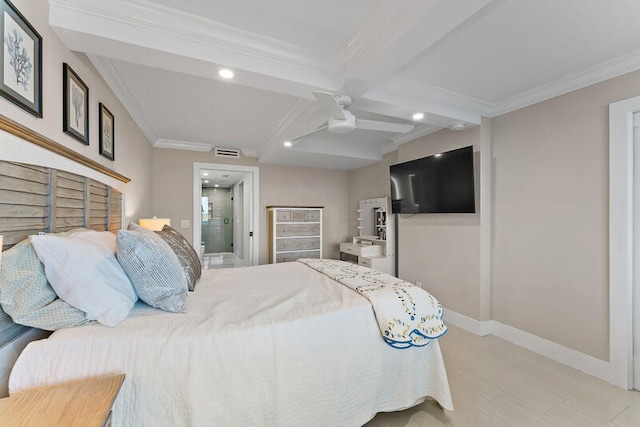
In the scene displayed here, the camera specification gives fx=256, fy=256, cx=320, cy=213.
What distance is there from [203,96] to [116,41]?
1041 millimetres

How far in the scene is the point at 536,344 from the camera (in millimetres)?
2482

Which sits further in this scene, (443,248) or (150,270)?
(443,248)

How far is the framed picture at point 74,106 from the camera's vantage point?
4.81ft

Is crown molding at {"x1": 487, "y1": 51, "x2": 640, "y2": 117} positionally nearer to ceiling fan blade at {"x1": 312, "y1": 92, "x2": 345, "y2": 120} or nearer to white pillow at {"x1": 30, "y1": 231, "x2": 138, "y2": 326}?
ceiling fan blade at {"x1": 312, "y1": 92, "x2": 345, "y2": 120}

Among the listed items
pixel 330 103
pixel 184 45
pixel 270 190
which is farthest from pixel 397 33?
pixel 270 190

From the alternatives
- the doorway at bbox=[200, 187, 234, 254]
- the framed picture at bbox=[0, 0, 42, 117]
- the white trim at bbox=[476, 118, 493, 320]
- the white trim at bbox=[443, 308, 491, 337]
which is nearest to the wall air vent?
the framed picture at bbox=[0, 0, 42, 117]

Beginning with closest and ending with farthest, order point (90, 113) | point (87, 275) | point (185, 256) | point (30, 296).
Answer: point (30, 296) → point (87, 275) → point (90, 113) → point (185, 256)

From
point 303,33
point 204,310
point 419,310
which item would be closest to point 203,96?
point 303,33

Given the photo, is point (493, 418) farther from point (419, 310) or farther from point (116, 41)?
point (116, 41)

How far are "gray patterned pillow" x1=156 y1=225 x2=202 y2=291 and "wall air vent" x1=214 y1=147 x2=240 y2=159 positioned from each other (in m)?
2.39

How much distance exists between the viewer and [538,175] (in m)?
2.49

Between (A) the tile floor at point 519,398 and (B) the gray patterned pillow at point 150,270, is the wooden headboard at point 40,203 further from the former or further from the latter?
(A) the tile floor at point 519,398

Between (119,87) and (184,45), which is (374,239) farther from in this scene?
(119,87)

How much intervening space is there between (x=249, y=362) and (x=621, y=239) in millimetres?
2805
